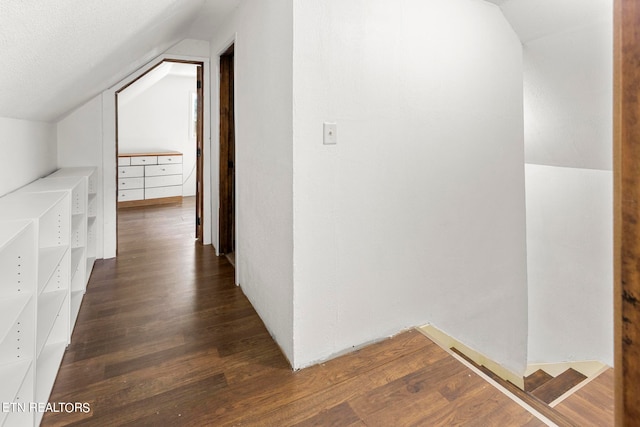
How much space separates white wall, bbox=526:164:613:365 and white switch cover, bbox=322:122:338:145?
1.98m

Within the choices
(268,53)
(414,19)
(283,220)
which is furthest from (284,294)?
(414,19)

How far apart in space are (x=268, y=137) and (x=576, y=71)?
6.92 feet

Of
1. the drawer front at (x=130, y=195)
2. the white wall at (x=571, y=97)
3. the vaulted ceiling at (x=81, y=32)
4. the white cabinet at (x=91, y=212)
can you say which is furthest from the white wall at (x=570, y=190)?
the drawer front at (x=130, y=195)

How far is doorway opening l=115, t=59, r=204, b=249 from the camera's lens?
5.92m

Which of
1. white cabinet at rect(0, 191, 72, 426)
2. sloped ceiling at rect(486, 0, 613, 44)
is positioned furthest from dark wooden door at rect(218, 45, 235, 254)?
sloped ceiling at rect(486, 0, 613, 44)

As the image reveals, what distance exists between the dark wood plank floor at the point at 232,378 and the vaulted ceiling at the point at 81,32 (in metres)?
1.35

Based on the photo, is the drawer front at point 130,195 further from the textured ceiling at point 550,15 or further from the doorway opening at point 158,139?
the textured ceiling at point 550,15

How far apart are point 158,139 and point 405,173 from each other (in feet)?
19.4

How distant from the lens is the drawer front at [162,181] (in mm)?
6105

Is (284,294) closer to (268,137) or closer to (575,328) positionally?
(268,137)

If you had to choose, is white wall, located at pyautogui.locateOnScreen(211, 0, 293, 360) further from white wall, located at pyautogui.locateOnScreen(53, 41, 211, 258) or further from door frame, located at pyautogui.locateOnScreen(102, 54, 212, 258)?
white wall, located at pyautogui.locateOnScreen(53, 41, 211, 258)

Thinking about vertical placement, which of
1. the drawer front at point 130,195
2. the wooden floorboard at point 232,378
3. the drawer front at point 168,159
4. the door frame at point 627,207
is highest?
the drawer front at point 168,159

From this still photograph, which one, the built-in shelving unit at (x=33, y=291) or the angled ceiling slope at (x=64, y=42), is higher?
the angled ceiling slope at (x=64, y=42)

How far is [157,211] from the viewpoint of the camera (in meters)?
5.71
